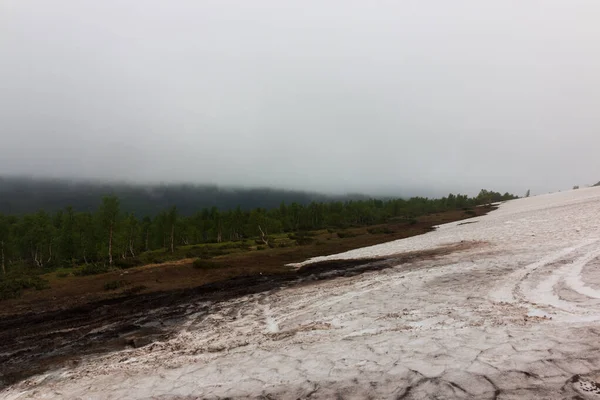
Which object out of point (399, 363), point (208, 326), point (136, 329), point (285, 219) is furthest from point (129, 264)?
point (285, 219)

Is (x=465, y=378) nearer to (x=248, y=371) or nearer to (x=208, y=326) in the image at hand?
(x=248, y=371)

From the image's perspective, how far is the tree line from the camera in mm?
69125

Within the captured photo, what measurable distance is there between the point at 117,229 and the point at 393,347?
232 ft

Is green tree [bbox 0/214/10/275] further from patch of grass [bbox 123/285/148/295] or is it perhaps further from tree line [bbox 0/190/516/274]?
patch of grass [bbox 123/285/148/295]

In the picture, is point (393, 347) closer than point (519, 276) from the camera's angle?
Yes

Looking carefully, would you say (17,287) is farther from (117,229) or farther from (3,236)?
(3,236)

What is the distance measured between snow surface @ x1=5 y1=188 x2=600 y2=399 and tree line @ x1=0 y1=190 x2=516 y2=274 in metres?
47.5

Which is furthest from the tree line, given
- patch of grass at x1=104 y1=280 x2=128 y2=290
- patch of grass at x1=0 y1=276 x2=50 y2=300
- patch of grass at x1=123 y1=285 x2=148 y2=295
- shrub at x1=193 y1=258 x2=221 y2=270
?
patch of grass at x1=123 y1=285 x2=148 y2=295

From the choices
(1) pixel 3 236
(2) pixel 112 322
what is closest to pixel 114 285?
(2) pixel 112 322

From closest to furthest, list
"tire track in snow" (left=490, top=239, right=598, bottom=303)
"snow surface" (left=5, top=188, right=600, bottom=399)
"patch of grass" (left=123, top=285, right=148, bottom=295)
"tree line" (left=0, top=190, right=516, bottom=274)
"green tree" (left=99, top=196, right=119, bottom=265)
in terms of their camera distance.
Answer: "snow surface" (left=5, top=188, right=600, bottom=399) → "tire track in snow" (left=490, top=239, right=598, bottom=303) → "patch of grass" (left=123, top=285, right=148, bottom=295) → "green tree" (left=99, top=196, right=119, bottom=265) → "tree line" (left=0, top=190, right=516, bottom=274)

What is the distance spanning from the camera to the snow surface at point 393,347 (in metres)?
6.51

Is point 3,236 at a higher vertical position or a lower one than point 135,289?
higher

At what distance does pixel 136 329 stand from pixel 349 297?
1071 cm

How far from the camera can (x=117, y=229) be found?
65.9 m
